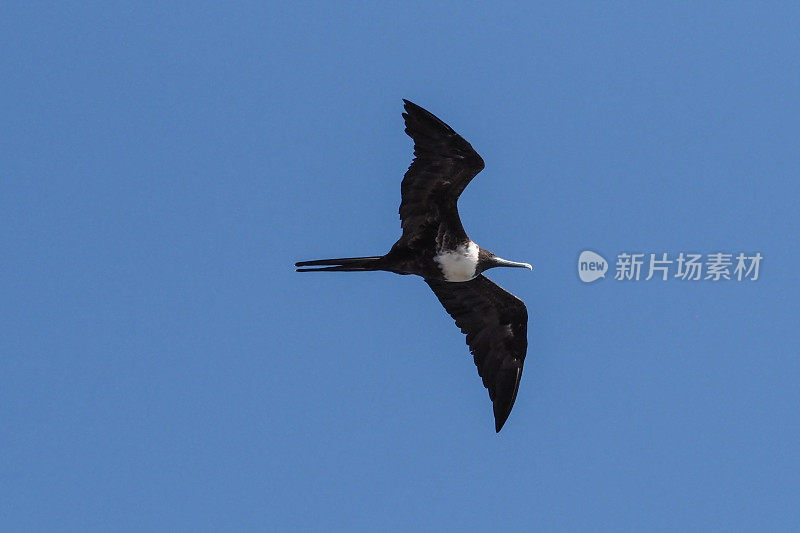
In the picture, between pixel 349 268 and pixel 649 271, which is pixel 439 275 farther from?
pixel 649 271

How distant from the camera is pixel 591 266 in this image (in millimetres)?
21703

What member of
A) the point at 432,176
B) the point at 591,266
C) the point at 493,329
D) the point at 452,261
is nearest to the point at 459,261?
the point at 452,261

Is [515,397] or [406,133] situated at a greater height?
[406,133]

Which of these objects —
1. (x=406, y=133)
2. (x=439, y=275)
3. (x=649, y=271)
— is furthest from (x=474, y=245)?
(x=649, y=271)

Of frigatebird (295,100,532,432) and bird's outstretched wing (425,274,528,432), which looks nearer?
frigatebird (295,100,532,432)

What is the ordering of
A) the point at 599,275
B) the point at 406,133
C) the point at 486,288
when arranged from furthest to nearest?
the point at 599,275
the point at 486,288
the point at 406,133

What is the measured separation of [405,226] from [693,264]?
4.83 meters

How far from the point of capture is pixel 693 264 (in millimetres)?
22016

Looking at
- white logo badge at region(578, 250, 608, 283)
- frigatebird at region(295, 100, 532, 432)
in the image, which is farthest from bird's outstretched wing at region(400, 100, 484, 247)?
white logo badge at region(578, 250, 608, 283)

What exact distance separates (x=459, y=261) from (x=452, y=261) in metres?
0.08

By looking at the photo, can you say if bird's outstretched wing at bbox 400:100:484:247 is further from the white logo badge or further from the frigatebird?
the white logo badge

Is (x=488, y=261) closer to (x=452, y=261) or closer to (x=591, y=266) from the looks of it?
(x=452, y=261)

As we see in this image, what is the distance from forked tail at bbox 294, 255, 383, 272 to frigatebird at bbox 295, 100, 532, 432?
0.01 meters

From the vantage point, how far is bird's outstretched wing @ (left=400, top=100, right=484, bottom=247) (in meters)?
18.3
